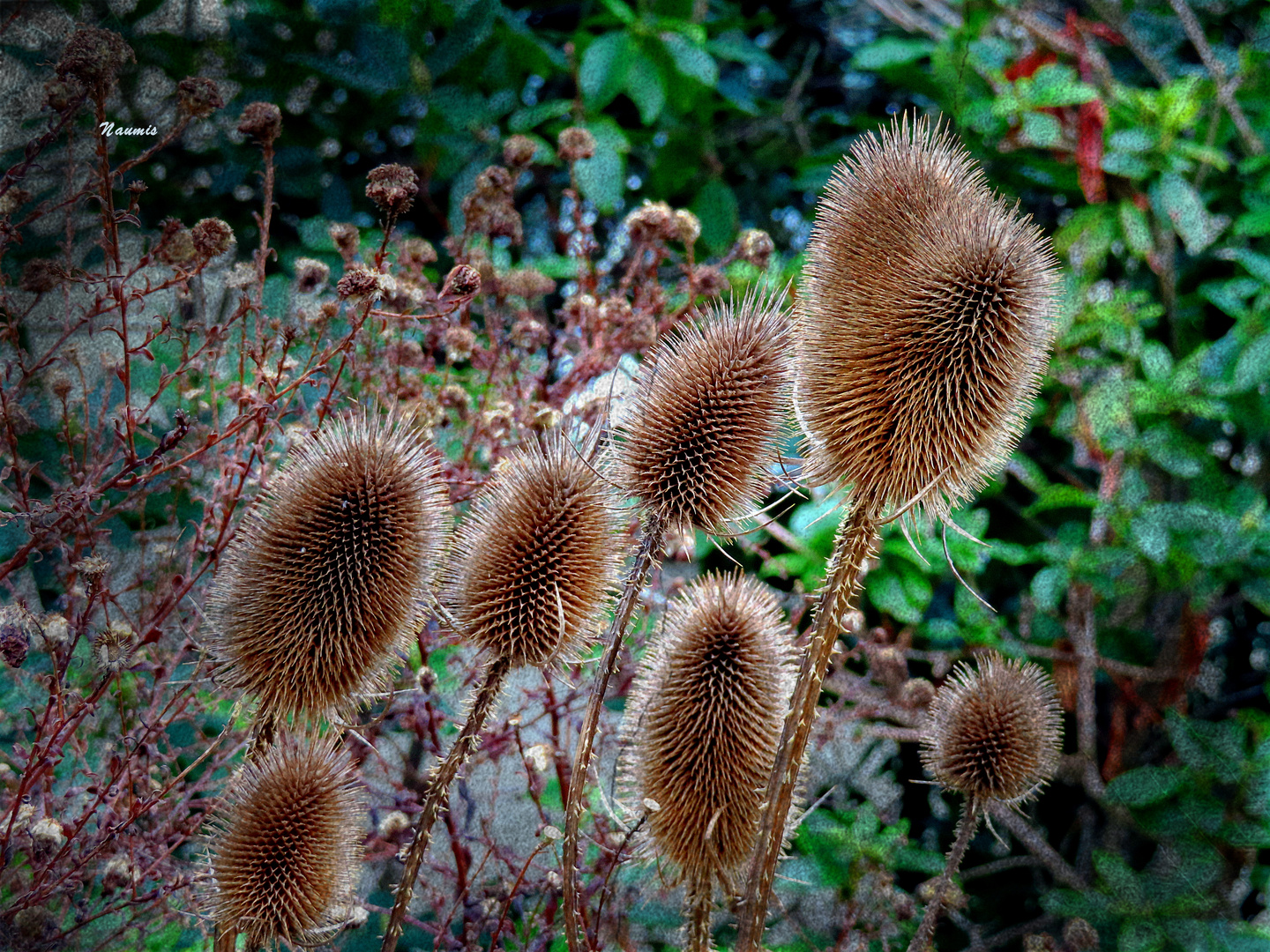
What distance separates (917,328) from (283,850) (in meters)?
0.78

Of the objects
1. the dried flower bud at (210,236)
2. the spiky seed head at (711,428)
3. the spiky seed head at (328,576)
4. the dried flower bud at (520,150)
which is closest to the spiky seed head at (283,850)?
the spiky seed head at (328,576)

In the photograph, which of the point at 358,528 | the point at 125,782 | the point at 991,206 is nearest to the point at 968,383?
the point at 991,206

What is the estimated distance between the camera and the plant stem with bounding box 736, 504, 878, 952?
0.94 m

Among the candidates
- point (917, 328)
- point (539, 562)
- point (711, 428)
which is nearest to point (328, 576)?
point (539, 562)

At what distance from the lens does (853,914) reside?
4.84 feet

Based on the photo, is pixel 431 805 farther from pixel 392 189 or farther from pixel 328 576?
pixel 392 189

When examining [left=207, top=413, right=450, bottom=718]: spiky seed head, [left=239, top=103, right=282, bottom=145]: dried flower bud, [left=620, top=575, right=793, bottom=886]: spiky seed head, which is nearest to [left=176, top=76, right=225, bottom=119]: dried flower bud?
[left=239, top=103, right=282, bottom=145]: dried flower bud

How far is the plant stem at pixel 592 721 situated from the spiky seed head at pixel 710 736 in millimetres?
153

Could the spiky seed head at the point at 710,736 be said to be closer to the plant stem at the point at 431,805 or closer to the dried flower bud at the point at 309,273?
the plant stem at the point at 431,805

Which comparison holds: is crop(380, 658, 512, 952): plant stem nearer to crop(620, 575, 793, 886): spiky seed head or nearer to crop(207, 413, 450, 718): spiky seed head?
crop(207, 413, 450, 718): spiky seed head

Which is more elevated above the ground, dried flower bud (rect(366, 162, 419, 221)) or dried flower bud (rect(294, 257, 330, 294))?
dried flower bud (rect(294, 257, 330, 294))

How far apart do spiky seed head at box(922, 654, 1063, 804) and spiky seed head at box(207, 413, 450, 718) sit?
0.62 m

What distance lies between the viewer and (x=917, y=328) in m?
0.98

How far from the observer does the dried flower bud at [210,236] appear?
1.11 metres
